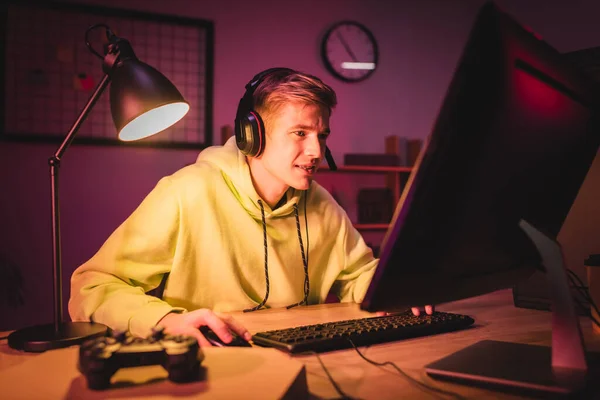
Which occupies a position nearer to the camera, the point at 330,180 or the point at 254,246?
the point at 254,246

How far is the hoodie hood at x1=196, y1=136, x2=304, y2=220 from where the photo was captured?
1484 mm

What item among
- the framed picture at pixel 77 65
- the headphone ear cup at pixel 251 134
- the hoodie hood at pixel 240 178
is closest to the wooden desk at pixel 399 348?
the hoodie hood at pixel 240 178

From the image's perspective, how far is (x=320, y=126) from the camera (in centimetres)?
146

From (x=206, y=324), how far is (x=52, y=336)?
28cm

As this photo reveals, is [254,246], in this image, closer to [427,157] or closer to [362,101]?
[427,157]

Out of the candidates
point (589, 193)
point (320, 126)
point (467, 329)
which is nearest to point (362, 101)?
point (320, 126)

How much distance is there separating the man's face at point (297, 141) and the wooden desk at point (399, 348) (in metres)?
0.38

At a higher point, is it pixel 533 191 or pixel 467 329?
pixel 533 191

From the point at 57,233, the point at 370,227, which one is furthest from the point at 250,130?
the point at 370,227

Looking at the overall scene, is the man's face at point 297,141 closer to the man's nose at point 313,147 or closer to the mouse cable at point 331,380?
the man's nose at point 313,147

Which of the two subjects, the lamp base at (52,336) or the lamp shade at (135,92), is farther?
the lamp shade at (135,92)

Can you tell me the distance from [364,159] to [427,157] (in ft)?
9.18

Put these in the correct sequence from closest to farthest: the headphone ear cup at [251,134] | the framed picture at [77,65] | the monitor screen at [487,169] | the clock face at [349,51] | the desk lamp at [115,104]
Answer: the monitor screen at [487,169]
the desk lamp at [115,104]
the headphone ear cup at [251,134]
the framed picture at [77,65]
the clock face at [349,51]

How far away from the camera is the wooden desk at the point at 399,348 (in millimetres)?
647
